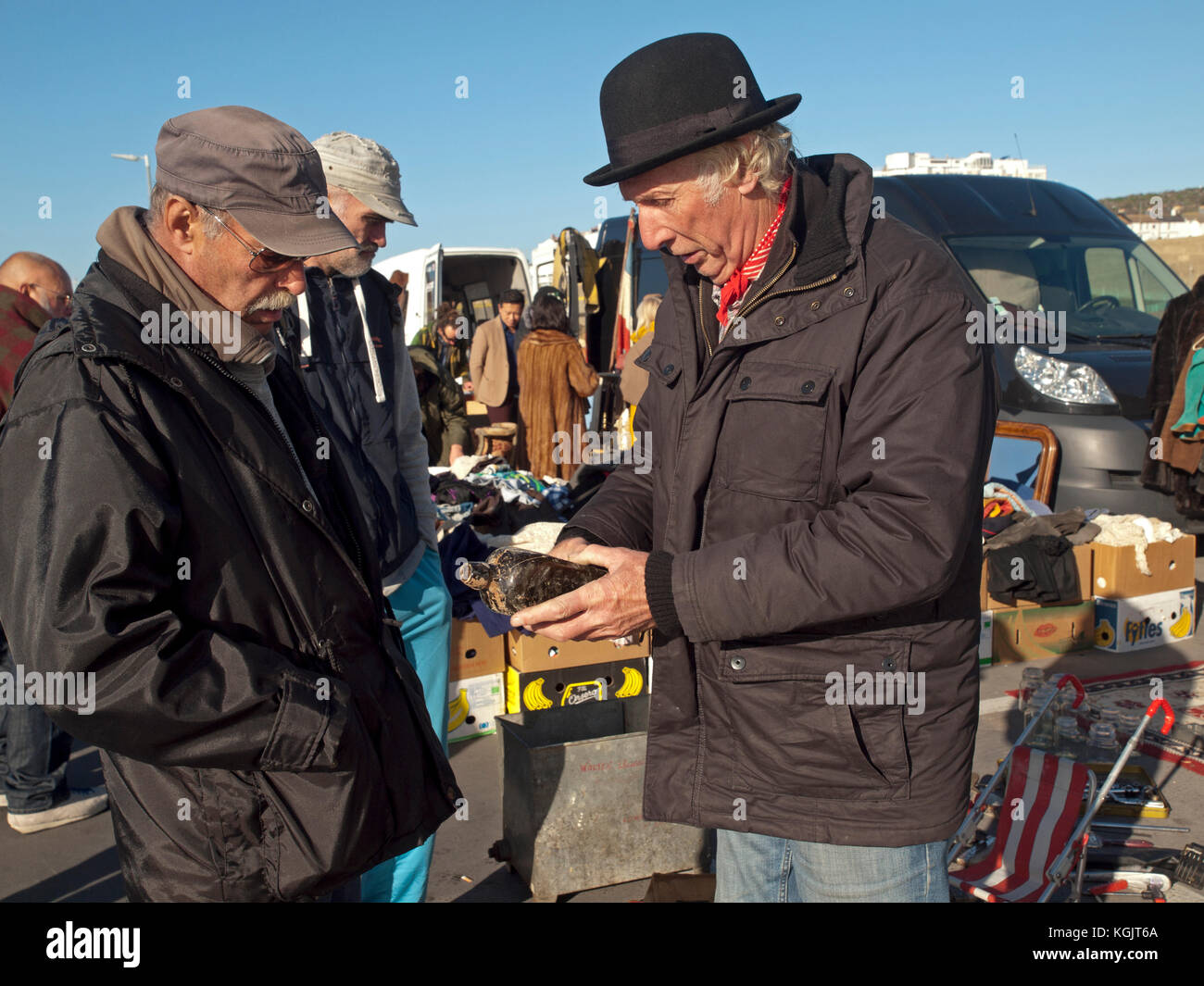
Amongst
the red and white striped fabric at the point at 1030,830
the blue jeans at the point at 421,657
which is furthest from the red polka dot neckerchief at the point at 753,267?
the red and white striped fabric at the point at 1030,830

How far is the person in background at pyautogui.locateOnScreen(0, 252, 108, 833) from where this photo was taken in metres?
4.07

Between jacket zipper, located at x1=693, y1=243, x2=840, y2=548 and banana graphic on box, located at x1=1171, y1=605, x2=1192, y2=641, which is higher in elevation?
jacket zipper, located at x1=693, y1=243, x2=840, y2=548

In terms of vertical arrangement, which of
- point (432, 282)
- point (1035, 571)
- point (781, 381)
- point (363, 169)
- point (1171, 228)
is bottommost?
point (1035, 571)

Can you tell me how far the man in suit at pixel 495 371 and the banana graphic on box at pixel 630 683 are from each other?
508 cm

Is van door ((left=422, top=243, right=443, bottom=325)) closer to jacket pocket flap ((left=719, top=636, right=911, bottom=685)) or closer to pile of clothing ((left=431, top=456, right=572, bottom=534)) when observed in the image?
pile of clothing ((left=431, top=456, right=572, bottom=534))

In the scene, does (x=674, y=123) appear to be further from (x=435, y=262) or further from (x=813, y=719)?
(x=435, y=262)

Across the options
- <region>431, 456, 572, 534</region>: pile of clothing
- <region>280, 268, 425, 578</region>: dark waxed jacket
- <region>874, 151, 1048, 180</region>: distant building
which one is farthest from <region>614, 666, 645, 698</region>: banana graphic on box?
<region>874, 151, 1048, 180</region>: distant building

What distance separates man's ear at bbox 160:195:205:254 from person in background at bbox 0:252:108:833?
8.83 feet

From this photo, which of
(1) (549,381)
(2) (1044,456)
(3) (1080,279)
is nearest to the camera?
(2) (1044,456)

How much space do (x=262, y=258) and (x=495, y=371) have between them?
25.7 ft

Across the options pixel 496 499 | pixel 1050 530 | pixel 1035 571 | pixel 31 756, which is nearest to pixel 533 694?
pixel 496 499

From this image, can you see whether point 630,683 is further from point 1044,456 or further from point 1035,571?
point 1044,456

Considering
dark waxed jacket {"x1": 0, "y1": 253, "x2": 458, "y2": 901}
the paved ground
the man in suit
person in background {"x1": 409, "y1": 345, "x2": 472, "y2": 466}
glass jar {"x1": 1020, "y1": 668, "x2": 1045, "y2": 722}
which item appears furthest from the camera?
the man in suit

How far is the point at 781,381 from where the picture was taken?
1699mm
